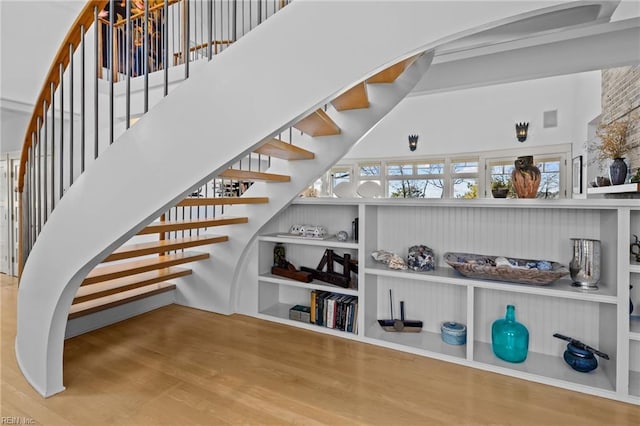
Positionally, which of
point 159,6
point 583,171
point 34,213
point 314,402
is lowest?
point 314,402

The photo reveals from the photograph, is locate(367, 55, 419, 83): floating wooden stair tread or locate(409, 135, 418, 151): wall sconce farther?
locate(409, 135, 418, 151): wall sconce

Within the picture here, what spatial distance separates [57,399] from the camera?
1826 millimetres

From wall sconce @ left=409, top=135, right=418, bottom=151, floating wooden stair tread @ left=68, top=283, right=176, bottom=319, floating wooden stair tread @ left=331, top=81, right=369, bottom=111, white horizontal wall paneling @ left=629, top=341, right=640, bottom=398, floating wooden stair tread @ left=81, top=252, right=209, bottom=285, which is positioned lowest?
white horizontal wall paneling @ left=629, top=341, right=640, bottom=398

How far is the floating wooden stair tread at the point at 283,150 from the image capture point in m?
1.90

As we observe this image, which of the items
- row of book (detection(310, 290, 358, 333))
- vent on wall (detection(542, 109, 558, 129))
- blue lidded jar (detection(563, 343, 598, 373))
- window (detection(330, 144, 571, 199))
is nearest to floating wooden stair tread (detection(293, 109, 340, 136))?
row of book (detection(310, 290, 358, 333))

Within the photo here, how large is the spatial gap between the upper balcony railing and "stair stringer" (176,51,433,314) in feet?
2.94

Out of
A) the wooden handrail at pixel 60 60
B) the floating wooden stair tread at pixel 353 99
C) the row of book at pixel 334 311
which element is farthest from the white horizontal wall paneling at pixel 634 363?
the wooden handrail at pixel 60 60

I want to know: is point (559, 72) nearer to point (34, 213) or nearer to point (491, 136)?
point (491, 136)

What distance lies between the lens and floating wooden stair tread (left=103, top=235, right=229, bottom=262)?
214 cm

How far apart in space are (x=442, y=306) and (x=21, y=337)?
2.75 m

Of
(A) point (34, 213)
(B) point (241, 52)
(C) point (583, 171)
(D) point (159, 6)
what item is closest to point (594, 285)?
(B) point (241, 52)

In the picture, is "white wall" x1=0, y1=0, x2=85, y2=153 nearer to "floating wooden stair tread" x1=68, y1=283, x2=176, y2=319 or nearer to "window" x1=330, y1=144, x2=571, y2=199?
"floating wooden stair tread" x1=68, y1=283, x2=176, y2=319

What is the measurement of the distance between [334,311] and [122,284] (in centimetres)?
168

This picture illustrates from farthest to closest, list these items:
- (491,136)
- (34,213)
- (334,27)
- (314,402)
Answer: (491,136), (34,213), (314,402), (334,27)
